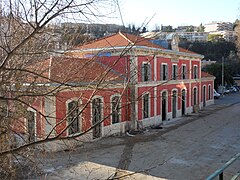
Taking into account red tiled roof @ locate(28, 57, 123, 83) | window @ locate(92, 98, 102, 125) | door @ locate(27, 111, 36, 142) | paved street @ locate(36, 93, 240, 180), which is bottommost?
paved street @ locate(36, 93, 240, 180)

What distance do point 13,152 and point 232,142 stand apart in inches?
621

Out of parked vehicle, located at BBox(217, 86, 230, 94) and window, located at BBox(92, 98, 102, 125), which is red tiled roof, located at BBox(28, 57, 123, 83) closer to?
window, located at BBox(92, 98, 102, 125)

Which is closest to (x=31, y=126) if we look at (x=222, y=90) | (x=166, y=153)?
(x=166, y=153)

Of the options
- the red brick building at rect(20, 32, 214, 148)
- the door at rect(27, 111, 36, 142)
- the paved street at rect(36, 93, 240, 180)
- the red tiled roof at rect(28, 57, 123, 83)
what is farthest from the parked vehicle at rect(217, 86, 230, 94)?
the red tiled roof at rect(28, 57, 123, 83)

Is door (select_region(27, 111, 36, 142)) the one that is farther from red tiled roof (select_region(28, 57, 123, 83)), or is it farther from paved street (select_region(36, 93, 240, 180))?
paved street (select_region(36, 93, 240, 180))

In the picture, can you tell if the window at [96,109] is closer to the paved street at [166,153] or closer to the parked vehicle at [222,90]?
the paved street at [166,153]

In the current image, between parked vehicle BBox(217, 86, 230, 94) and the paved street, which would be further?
parked vehicle BBox(217, 86, 230, 94)

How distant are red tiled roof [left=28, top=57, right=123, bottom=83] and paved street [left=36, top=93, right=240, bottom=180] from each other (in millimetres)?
5033

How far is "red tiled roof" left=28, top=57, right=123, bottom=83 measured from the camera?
9.84 feet

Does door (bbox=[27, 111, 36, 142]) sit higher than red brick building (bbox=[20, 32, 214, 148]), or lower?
lower

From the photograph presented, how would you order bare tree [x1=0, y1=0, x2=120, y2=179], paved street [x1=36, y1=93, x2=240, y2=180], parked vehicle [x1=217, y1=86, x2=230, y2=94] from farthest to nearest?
parked vehicle [x1=217, y1=86, x2=230, y2=94] → paved street [x1=36, y1=93, x2=240, y2=180] → bare tree [x1=0, y1=0, x2=120, y2=179]

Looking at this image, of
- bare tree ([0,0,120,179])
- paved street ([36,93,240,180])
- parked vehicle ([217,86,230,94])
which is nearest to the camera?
bare tree ([0,0,120,179])

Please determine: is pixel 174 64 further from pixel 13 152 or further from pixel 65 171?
pixel 13 152

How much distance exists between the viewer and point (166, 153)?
46.6 ft
